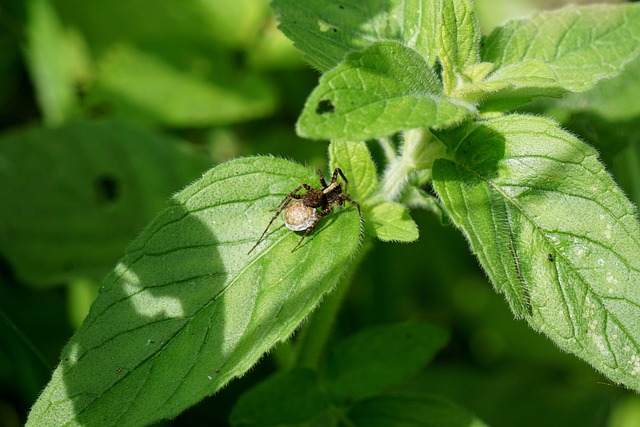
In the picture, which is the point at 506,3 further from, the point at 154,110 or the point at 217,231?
the point at 217,231

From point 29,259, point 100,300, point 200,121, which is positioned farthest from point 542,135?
point 29,259

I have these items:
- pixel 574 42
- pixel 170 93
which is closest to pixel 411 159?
pixel 574 42

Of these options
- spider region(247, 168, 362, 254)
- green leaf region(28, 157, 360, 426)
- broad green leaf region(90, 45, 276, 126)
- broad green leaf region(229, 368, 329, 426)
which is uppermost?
spider region(247, 168, 362, 254)

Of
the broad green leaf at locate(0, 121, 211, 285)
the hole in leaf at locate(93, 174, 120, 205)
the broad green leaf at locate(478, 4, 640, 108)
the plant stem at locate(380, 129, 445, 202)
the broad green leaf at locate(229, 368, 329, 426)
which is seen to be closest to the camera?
the plant stem at locate(380, 129, 445, 202)

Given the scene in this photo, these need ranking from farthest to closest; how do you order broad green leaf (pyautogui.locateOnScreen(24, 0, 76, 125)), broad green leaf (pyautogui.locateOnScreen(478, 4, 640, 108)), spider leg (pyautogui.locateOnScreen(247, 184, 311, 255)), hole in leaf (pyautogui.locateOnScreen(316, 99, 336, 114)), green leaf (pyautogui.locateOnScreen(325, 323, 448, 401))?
broad green leaf (pyautogui.locateOnScreen(24, 0, 76, 125)), green leaf (pyautogui.locateOnScreen(325, 323, 448, 401)), broad green leaf (pyautogui.locateOnScreen(478, 4, 640, 108)), spider leg (pyautogui.locateOnScreen(247, 184, 311, 255)), hole in leaf (pyautogui.locateOnScreen(316, 99, 336, 114))

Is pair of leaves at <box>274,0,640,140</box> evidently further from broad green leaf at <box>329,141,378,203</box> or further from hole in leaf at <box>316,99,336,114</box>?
Result: broad green leaf at <box>329,141,378,203</box>

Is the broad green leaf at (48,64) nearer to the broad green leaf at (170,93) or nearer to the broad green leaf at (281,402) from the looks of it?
the broad green leaf at (170,93)

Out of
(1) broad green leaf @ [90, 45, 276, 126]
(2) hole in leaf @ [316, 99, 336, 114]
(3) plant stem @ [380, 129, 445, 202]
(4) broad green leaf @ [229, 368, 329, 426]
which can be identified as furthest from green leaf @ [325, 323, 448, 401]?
(1) broad green leaf @ [90, 45, 276, 126]

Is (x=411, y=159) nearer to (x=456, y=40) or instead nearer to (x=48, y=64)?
(x=456, y=40)
